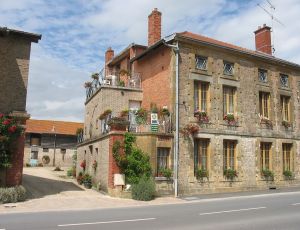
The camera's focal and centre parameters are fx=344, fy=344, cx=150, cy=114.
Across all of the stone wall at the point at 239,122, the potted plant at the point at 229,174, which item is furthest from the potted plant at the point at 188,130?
Result: the potted plant at the point at 229,174

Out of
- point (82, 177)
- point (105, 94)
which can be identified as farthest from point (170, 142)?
point (82, 177)

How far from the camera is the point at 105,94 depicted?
1927cm

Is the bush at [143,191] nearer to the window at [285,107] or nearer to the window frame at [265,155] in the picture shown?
the window frame at [265,155]

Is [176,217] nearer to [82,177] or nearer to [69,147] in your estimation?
[82,177]

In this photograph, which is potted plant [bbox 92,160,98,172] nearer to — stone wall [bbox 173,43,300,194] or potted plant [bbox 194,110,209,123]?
stone wall [bbox 173,43,300,194]

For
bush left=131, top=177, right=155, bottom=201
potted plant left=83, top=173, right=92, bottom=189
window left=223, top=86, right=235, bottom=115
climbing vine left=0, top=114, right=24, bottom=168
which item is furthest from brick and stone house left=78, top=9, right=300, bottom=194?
climbing vine left=0, top=114, right=24, bottom=168

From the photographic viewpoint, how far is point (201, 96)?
1834cm

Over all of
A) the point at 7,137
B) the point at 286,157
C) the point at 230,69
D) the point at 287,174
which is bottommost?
the point at 287,174

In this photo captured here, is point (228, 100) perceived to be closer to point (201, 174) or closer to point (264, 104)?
point (264, 104)

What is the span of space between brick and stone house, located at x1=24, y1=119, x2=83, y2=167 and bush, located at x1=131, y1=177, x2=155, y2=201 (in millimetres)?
24384

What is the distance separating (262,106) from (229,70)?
10.9ft

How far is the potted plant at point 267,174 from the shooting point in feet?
64.5

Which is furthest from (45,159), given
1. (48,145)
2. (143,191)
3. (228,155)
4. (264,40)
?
(143,191)

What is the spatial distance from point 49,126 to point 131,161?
29180 mm
